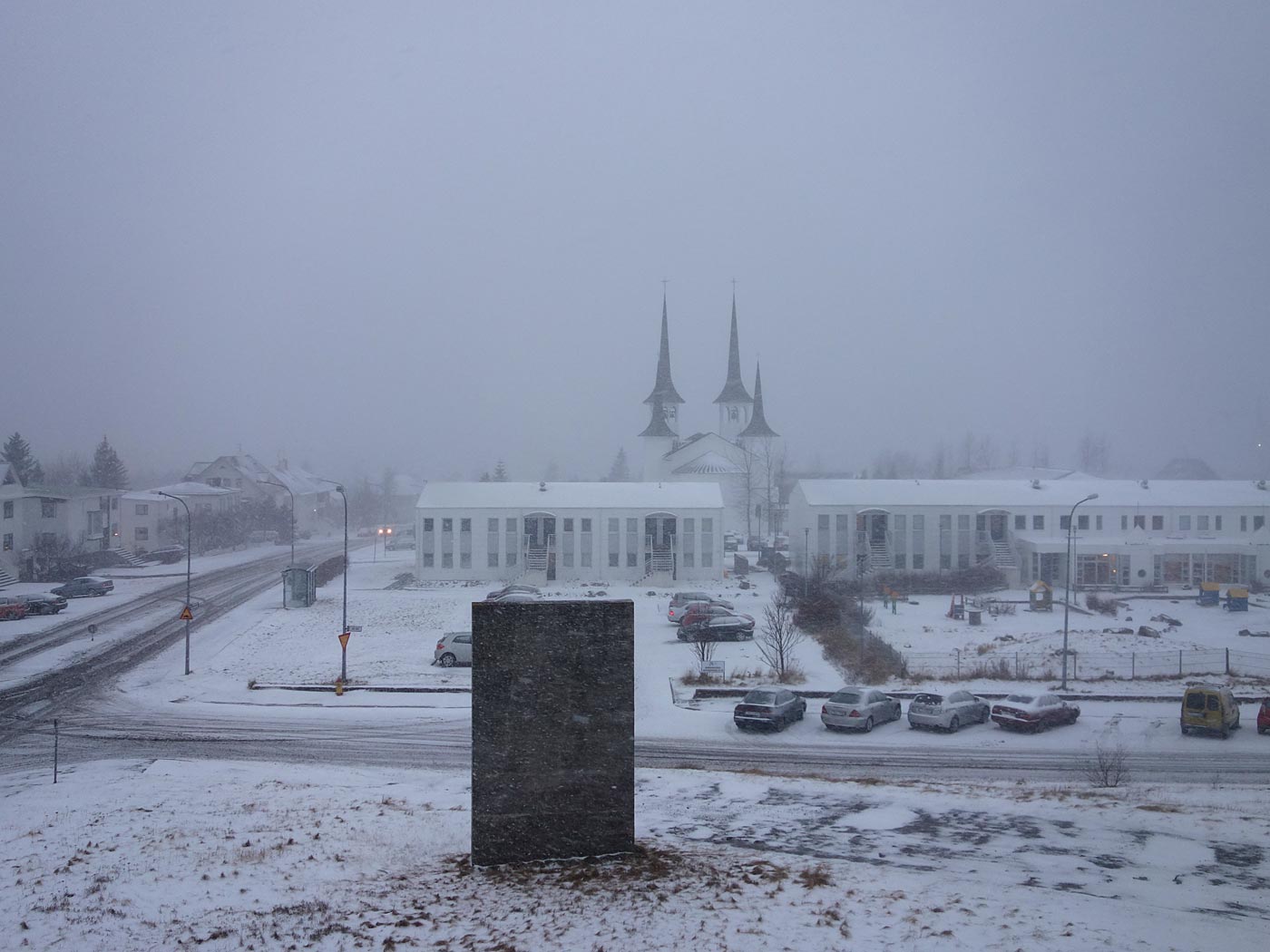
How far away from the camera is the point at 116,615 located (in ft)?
123

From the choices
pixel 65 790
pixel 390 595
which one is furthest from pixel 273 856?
pixel 390 595

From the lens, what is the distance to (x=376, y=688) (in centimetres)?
2408

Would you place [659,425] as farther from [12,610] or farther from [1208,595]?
[12,610]

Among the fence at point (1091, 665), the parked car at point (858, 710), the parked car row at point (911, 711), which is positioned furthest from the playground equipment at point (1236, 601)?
the parked car at point (858, 710)

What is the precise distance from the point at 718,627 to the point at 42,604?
30228 mm

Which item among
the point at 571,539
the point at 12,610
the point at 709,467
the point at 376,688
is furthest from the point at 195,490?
the point at 376,688

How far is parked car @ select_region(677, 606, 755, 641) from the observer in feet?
98.3

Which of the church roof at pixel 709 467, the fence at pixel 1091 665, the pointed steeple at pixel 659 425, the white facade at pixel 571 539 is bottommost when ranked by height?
the fence at pixel 1091 665

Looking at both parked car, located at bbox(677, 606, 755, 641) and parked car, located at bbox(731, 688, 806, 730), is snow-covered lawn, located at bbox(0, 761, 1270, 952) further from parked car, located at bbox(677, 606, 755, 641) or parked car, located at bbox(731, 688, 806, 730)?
parked car, located at bbox(677, 606, 755, 641)

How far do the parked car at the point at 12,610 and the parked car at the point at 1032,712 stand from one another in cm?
3845

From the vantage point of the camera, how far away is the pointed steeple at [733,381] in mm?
93875

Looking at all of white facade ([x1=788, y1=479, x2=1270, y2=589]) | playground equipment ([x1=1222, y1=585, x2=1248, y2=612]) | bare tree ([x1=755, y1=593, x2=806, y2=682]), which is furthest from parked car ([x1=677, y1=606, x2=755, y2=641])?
playground equipment ([x1=1222, y1=585, x2=1248, y2=612])

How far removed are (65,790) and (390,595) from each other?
90.6 ft

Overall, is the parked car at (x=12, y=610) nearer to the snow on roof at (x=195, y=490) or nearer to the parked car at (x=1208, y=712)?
the snow on roof at (x=195, y=490)
